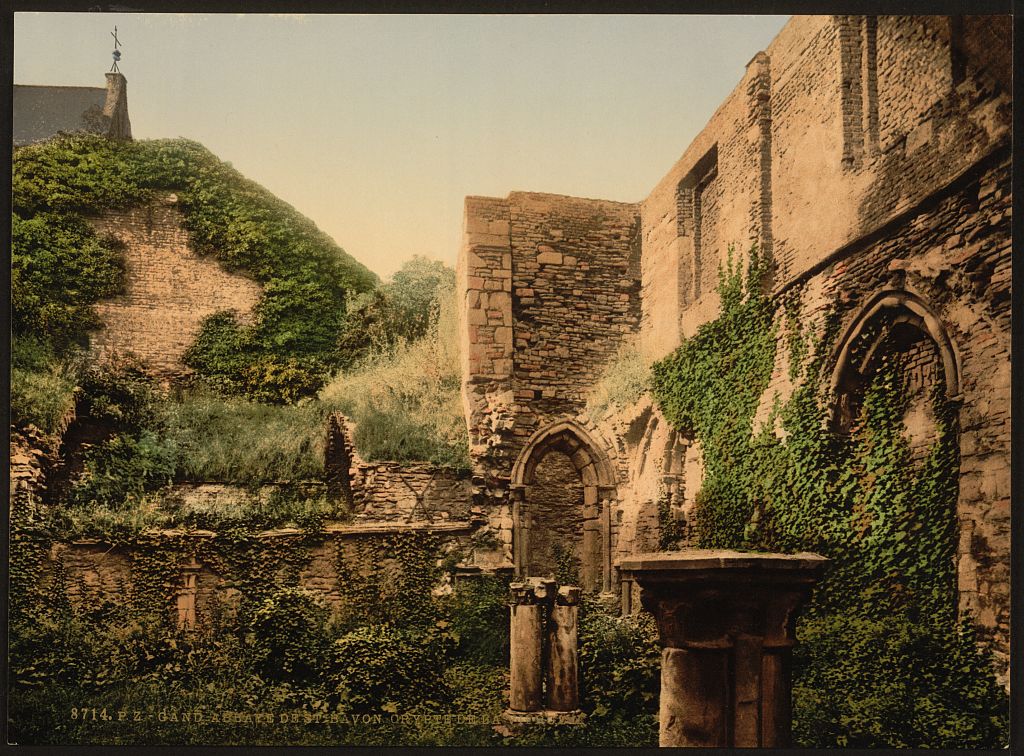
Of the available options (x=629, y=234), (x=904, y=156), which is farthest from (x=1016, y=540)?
(x=629, y=234)

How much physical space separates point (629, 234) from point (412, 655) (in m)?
3.63

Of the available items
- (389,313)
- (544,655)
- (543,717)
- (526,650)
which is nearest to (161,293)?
(389,313)

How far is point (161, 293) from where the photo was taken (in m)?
7.52

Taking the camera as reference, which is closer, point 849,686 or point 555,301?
point 849,686

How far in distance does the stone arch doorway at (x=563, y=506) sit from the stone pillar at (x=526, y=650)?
1.49 feet

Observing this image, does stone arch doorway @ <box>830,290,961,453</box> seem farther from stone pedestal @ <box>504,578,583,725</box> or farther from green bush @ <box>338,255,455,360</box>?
green bush @ <box>338,255,455,360</box>

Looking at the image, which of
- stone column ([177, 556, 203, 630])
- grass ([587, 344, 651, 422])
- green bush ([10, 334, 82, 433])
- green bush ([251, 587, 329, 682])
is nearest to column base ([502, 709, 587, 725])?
green bush ([251, 587, 329, 682])

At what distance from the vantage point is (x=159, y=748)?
6652 millimetres

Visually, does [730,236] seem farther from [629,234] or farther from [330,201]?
[330,201]

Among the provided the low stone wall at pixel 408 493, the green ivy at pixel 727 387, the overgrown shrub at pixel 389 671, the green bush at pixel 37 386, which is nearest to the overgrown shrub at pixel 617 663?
the green ivy at pixel 727 387

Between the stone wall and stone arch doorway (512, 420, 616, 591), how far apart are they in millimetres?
2577

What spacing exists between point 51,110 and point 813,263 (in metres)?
5.65

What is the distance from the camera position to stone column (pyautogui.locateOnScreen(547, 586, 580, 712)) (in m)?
6.81

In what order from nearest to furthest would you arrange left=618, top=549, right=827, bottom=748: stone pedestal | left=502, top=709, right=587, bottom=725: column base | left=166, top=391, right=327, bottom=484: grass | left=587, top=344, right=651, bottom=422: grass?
left=618, top=549, right=827, bottom=748: stone pedestal → left=502, top=709, right=587, bottom=725: column base → left=166, top=391, right=327, bottom=484: grass → left=587, top=344, right=651, bottom=422: grass
